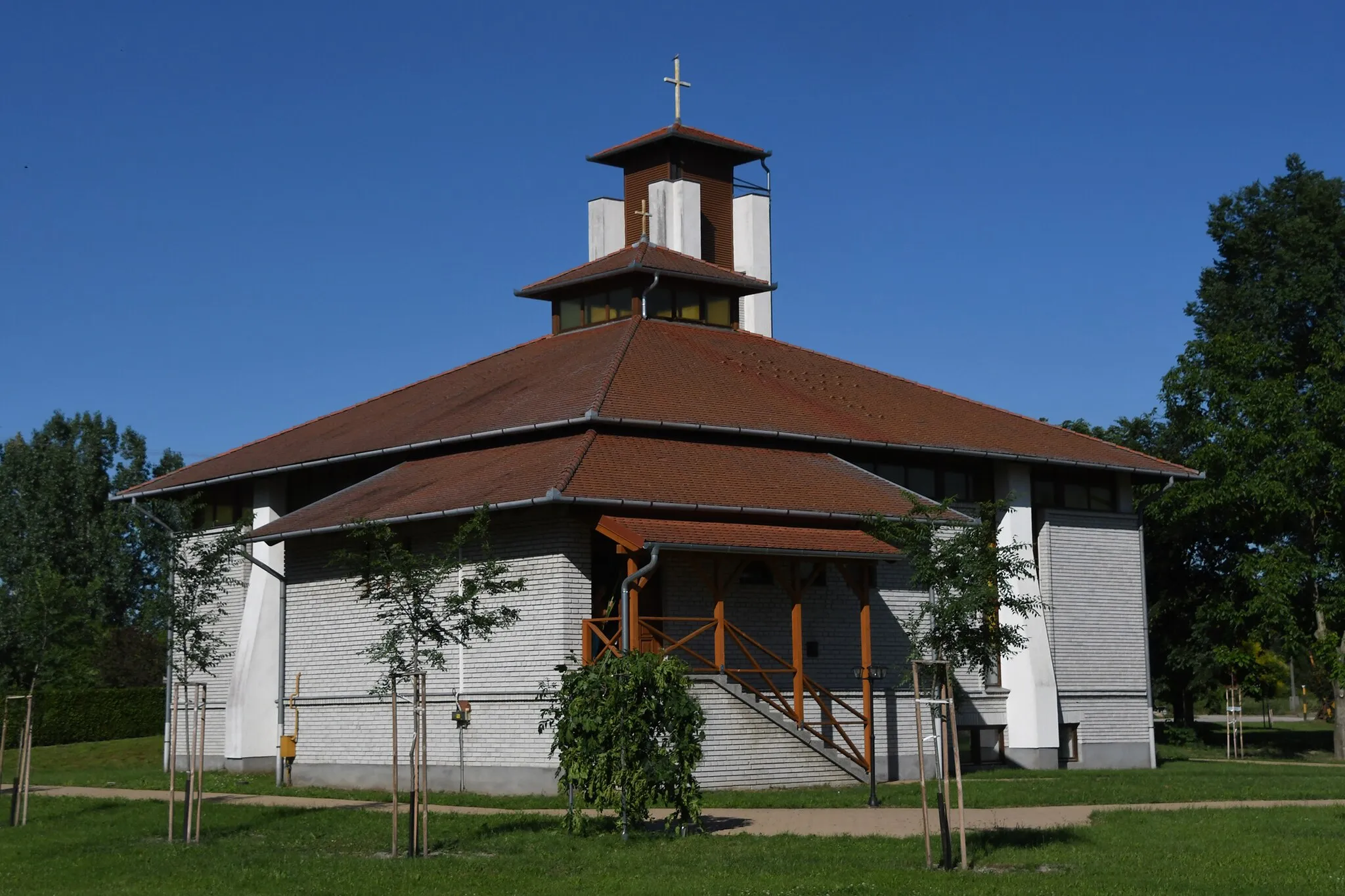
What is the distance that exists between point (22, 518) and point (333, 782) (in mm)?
45390

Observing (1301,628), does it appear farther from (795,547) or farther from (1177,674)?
(795,547)

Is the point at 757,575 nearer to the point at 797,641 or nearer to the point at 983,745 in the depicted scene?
the point at 797,641

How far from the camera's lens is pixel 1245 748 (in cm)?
4619

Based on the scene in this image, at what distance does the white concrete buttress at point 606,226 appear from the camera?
136ft

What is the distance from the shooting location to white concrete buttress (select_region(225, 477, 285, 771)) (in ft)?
108

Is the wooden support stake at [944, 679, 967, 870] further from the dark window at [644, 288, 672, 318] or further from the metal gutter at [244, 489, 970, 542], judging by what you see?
the dark window at [644, 288, 672, 318]

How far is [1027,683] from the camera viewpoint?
32.3m

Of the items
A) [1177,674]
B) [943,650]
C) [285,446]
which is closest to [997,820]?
[943,650]

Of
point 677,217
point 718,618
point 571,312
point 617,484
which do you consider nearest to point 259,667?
point 571,312

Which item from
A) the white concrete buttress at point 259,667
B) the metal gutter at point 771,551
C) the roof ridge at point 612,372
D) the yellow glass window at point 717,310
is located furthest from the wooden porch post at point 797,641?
the white concrete buttress at point 259,667

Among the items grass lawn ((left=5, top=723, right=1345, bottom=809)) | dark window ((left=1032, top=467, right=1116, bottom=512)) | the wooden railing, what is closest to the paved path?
grass lawn ((left=5, top=723, right=1345, bottom=809))

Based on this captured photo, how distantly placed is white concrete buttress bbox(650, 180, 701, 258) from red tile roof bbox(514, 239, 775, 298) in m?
1.53

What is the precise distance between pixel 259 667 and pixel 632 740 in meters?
16.1

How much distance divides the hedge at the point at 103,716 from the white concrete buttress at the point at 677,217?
21940mm
